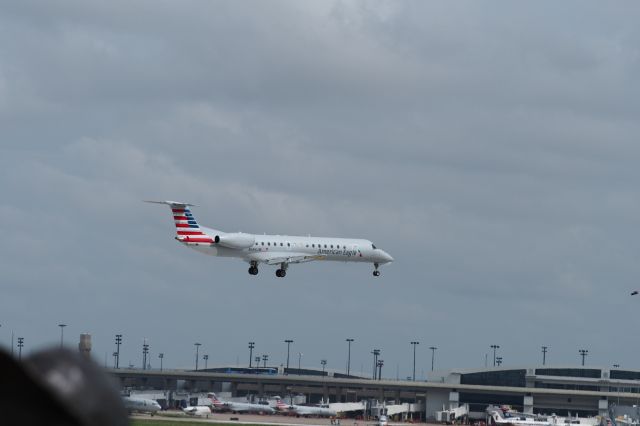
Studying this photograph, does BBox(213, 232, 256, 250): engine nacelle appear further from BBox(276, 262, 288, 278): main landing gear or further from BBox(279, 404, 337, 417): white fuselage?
BBox(279, 404, 337, 417): white fuselage

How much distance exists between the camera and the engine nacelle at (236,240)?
122 m

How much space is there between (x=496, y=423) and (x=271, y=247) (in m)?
53.6

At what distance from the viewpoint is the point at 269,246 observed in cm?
12606

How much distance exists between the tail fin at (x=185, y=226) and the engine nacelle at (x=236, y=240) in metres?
1.06

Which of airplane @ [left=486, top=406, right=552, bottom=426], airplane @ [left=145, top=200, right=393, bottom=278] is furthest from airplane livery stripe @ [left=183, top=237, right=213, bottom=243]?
airplane @ [left=486, top=406, right=552, bottom=426]

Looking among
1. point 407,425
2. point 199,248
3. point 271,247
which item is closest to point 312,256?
point 271,247

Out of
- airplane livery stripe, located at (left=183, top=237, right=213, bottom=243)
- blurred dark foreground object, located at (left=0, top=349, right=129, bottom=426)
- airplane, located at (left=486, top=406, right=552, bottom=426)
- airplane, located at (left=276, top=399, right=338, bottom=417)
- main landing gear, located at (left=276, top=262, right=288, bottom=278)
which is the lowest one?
airplane, located at (left=276, top=399, right=338, bottom=417)

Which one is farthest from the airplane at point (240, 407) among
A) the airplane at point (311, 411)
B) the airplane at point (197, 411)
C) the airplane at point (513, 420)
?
the airplane at point (513, 420)

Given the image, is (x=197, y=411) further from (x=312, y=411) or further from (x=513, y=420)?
(x=513, y=420)

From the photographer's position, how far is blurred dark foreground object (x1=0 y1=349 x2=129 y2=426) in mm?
5199

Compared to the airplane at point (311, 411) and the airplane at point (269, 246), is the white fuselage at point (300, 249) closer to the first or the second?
the airplane at point (269, 246)

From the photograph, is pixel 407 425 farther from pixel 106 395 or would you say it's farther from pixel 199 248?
pixel 106 395

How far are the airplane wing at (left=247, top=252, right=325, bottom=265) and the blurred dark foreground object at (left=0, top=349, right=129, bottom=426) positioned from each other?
118878 mm

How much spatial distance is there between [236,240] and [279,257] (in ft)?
19.8
